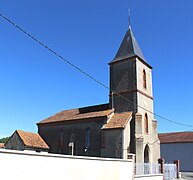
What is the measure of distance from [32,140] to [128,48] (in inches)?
632

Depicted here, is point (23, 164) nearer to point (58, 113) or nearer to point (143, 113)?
point (143, 113)

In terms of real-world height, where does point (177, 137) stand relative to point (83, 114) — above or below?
below

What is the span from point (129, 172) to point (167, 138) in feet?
110

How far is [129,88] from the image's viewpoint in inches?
1096

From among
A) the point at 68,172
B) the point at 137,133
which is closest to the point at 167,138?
the point at 137,133

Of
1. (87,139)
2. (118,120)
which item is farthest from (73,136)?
(118,120)

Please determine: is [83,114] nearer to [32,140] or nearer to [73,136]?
[73,136]

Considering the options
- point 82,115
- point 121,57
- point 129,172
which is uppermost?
point 121,57

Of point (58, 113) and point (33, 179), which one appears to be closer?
point (33, 179)

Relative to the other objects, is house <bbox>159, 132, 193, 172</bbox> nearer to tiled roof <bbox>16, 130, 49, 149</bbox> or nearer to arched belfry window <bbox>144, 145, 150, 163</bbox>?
arched belfry window <bbox>144, 145, 150, 163</bbox>

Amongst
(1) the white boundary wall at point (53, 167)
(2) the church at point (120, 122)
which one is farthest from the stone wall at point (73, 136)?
(1) the white boundary wall at point (53, 167)

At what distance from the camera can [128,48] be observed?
99.9ft

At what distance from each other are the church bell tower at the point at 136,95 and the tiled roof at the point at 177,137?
59.9ft

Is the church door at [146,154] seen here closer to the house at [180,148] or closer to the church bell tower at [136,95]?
the church bell tower at [136,95]
